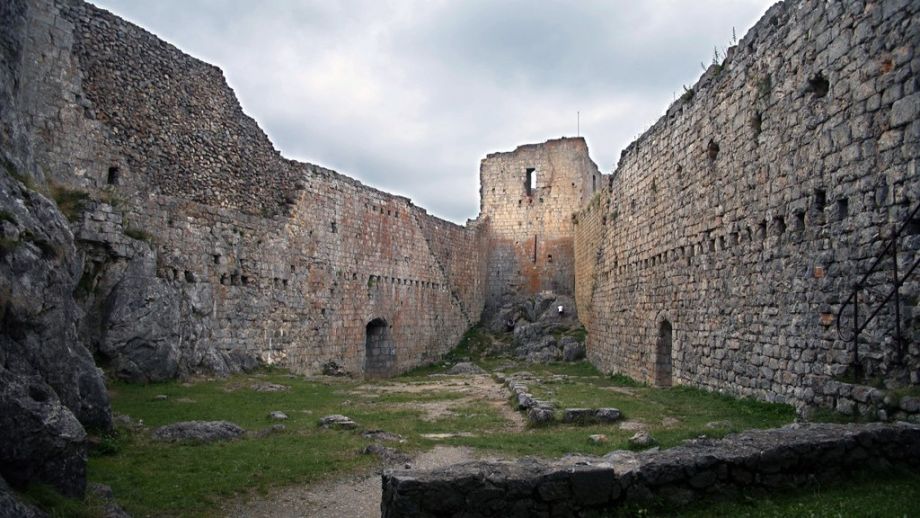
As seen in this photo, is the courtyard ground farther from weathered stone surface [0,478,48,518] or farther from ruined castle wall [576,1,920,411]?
ruined castle wall [576,1,920,411]

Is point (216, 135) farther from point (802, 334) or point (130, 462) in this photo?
point (802, 334)

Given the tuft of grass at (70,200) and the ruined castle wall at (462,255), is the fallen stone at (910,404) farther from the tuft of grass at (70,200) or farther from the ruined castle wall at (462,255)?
the ruined castle wall at (462,255)

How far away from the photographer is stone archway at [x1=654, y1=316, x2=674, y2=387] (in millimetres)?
16406

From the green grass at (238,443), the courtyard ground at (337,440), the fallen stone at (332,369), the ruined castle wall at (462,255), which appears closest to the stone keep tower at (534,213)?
the ruined castle wall at (462,255)

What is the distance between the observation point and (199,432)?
9195 mm

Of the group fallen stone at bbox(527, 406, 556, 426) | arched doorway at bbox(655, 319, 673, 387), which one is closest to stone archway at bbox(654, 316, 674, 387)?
Result: arched doorway at bbox(655, 319, 673, 387)

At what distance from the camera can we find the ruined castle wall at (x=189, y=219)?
14.3 m

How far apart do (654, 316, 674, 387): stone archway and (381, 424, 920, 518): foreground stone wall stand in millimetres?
9962

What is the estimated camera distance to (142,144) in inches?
656

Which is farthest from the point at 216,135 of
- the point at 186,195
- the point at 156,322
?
the point at 156,322

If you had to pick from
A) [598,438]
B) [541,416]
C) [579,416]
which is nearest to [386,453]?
[598,438]

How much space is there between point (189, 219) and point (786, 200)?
1418cm

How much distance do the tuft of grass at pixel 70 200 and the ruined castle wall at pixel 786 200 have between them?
1359 centimetres

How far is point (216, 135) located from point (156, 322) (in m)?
7.10
